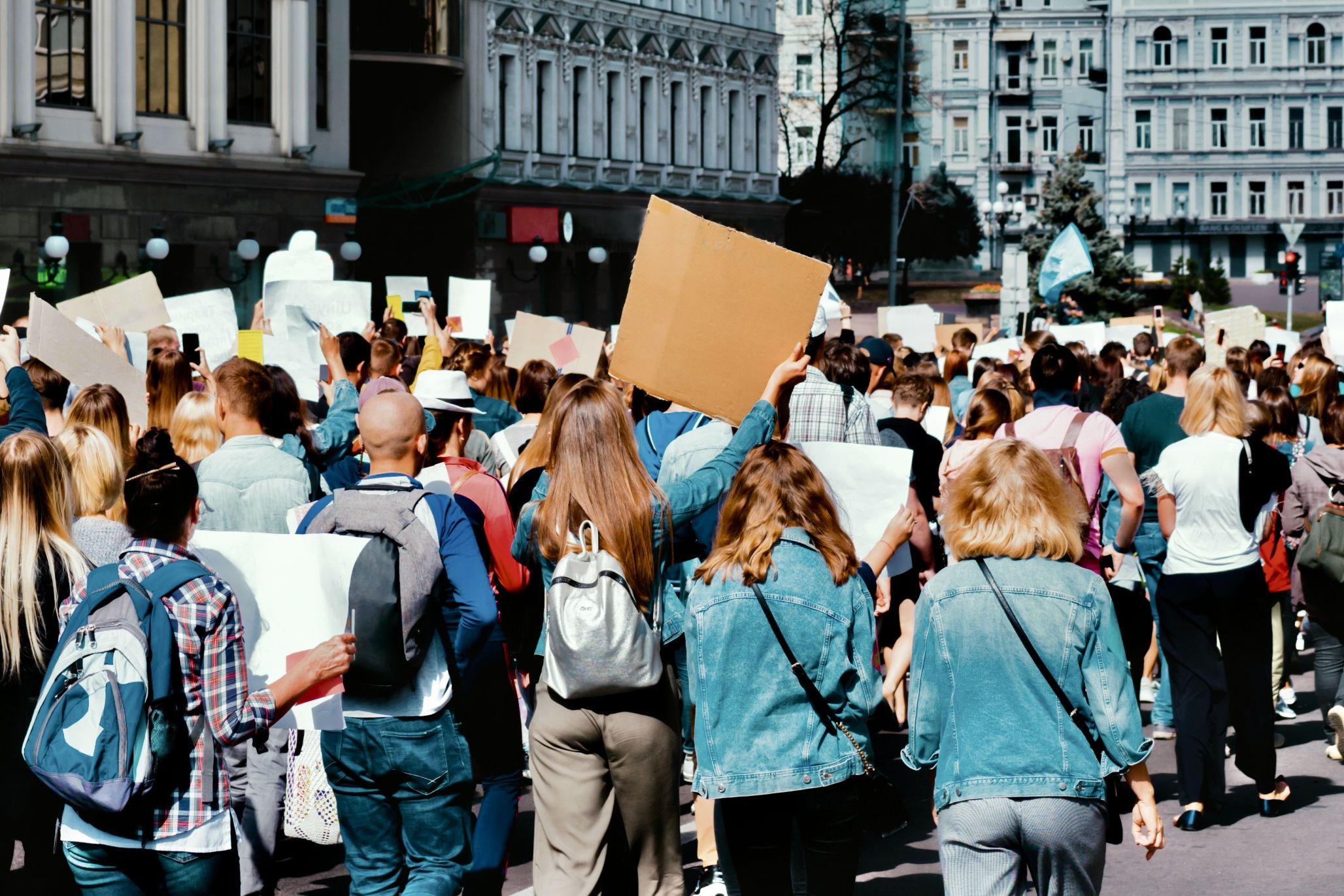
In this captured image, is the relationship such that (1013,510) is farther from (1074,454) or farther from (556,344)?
(556,344)

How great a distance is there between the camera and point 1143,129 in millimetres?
91250

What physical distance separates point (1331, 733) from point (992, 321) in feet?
97.6

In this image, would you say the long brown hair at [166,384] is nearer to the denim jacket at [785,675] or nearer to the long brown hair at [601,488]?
the long brown hair at [601,488]

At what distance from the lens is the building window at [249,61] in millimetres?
33281

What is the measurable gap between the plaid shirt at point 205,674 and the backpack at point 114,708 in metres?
0.03

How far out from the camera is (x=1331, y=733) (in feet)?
31.9

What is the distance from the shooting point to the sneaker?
10.8 metres

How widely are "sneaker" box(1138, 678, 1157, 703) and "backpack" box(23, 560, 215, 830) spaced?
7409 millimetres

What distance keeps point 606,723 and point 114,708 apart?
1.54 metres

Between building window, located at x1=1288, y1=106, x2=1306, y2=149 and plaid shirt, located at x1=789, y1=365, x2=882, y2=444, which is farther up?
building window, located at x1=1288, y1=106, x2=1306, y2=149

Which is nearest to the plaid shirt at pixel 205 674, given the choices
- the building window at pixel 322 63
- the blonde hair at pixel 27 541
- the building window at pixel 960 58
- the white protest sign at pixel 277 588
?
the white protest sign at pixel 277 588

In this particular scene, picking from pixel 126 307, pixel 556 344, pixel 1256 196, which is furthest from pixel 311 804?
pixel 1256 196

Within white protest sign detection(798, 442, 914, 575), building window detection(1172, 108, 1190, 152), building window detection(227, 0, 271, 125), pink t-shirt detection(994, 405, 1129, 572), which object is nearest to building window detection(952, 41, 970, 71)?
building window detection(1172, 108, 1190, 152)

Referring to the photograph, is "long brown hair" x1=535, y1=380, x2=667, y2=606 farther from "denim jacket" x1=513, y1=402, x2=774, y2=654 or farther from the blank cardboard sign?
the blank cardboard sign
